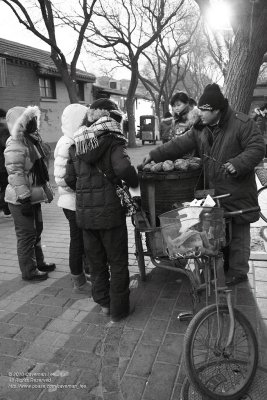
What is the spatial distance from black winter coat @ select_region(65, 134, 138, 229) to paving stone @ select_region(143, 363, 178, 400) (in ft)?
3.67

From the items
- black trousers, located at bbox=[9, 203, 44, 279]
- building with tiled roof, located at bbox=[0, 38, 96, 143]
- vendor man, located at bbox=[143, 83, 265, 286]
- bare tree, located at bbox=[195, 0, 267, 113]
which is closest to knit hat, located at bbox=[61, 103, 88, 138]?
vendor man, located at bbox=[143, 83, 265, 286]

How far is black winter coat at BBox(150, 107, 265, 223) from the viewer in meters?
3.15

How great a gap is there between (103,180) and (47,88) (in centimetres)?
1876

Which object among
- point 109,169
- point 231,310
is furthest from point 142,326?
point 109,169

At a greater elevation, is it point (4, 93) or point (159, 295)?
point (4, 93)

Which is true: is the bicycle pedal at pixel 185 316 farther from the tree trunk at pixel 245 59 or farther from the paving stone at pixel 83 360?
the tree trunk at pixel 245 59

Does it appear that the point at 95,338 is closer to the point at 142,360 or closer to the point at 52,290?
the point at 142,360

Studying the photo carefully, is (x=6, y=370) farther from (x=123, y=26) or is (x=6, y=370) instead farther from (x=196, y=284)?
(x=123, y=26)

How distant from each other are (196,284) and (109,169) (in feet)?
3.81

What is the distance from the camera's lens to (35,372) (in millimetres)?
2559

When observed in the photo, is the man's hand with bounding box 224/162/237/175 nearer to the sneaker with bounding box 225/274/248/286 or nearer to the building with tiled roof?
the sneaker with bounding box 225/274/248/286

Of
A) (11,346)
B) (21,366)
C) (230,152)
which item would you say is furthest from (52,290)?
(230,152)

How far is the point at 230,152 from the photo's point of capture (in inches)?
129

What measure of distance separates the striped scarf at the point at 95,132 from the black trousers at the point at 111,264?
710mm
